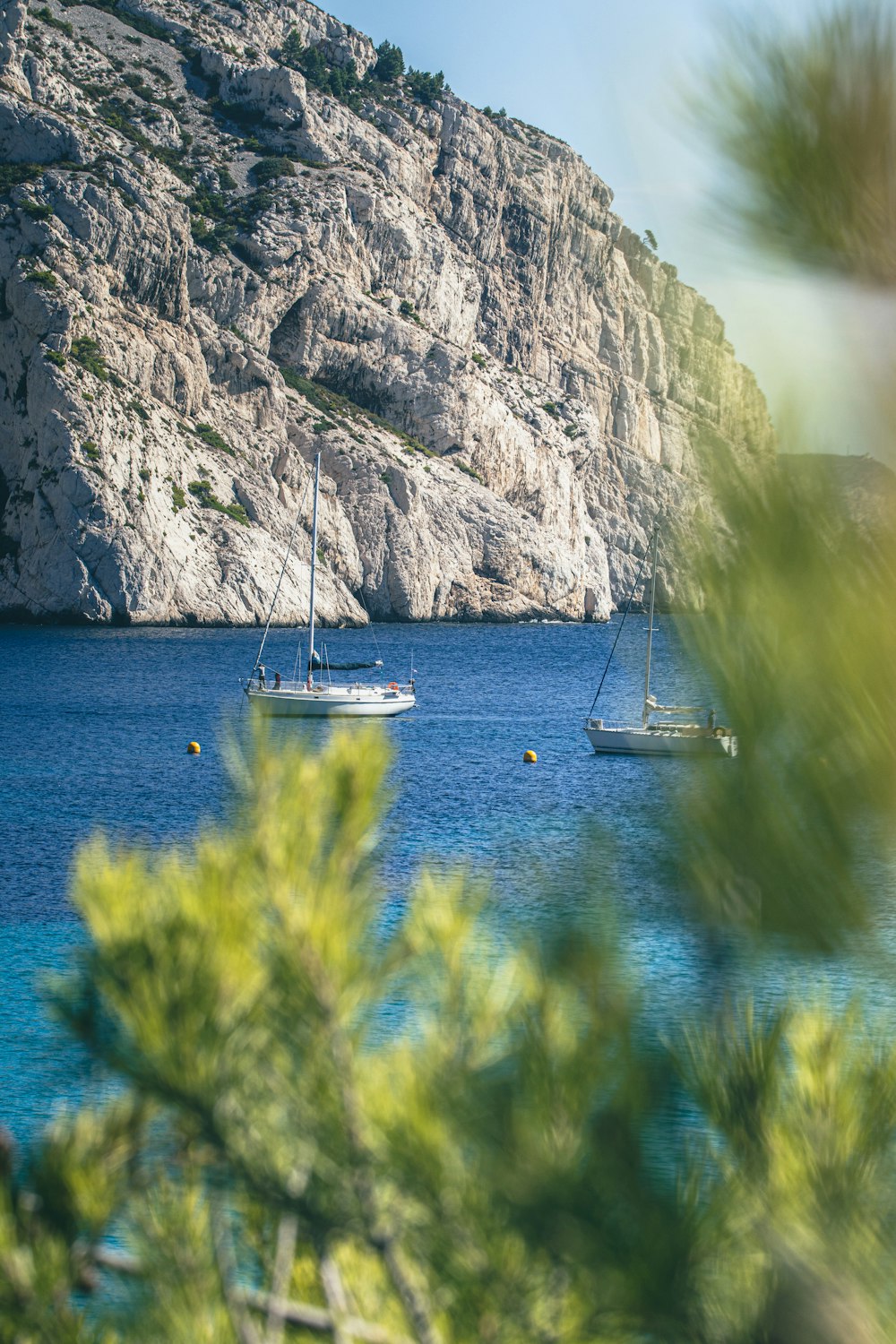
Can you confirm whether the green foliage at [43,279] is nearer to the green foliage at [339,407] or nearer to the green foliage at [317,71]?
the green foliage at [339,407]

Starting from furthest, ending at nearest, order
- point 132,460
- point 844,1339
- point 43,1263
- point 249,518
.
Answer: point 249,518, point 132,460, point 43,1263, point 844,1339

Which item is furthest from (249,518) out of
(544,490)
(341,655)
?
(544,490)

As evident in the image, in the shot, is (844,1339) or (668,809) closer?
(844,1339)

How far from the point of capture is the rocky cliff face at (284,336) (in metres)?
65.9

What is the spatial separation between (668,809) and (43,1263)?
1.15 m

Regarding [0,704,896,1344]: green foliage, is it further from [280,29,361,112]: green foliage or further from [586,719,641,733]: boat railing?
[280,29,361,112]: green foliage

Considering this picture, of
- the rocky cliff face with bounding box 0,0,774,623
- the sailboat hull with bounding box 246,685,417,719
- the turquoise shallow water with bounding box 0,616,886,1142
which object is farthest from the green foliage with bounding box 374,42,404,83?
the sailboat hull with bounding box 246,685,417,719

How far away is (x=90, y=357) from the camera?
220 feet

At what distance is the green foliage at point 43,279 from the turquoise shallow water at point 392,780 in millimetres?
16752

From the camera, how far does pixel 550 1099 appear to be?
5.71 feet

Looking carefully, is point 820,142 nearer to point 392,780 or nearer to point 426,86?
point 392,780

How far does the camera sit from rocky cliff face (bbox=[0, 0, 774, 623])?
216 ft

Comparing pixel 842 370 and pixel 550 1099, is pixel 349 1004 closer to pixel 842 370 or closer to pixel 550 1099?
pixel 550 1099

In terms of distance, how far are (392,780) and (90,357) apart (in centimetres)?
6887
